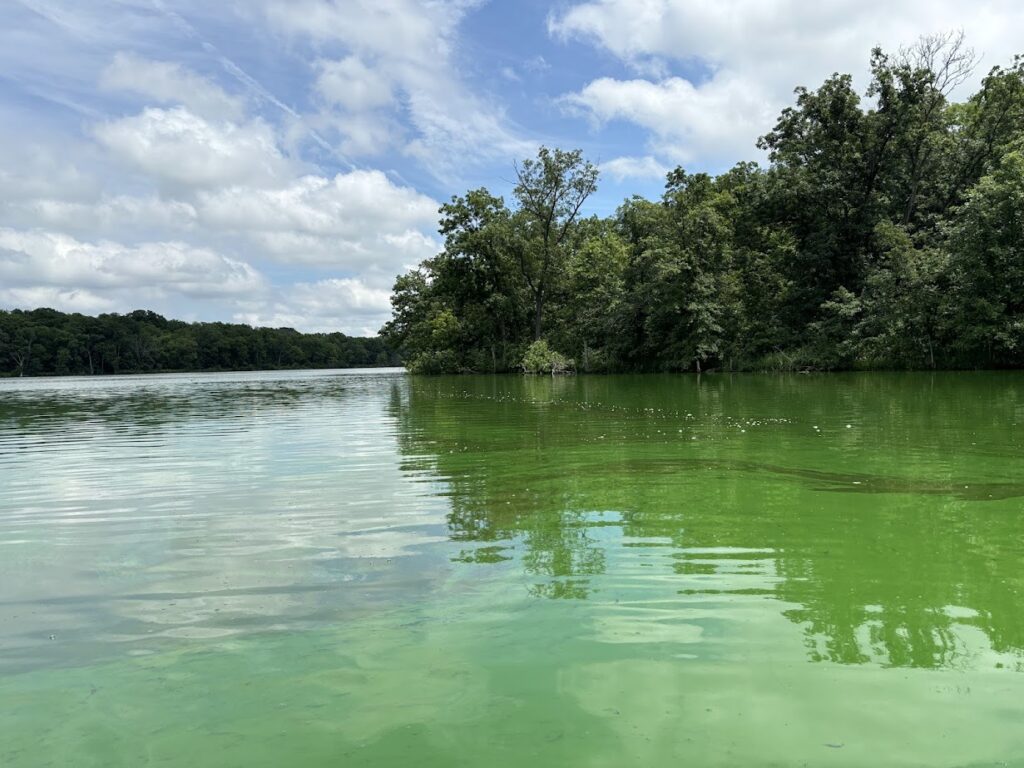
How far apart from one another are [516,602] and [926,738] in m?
2.49

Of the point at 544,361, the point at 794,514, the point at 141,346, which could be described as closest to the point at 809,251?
the point at 544,361

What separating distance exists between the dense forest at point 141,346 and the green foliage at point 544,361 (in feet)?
314

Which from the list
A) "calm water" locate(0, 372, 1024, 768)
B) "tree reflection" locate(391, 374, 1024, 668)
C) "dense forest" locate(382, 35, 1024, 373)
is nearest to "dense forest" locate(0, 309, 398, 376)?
"dense forest" locate(382, 35, 1024, 373)

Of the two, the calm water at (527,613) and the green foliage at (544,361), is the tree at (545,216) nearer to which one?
the green foliage at (544,361)

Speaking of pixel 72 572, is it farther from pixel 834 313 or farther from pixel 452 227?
pixel 452 227

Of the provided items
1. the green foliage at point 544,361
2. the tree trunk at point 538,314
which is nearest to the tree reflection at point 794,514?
the green foliage at point 544,361

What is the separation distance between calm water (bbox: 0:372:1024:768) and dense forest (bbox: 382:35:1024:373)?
1278 inches

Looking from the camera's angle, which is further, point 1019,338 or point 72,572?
point 1019,338

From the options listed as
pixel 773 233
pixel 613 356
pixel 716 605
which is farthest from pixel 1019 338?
pixel 716 605

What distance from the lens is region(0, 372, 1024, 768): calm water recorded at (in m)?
3.05

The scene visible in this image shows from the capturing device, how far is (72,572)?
19.4ft

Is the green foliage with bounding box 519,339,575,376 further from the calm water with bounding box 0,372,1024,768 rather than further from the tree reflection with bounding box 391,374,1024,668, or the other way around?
the calm water with bounding box 0,372,1024,768

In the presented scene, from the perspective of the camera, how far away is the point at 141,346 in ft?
422

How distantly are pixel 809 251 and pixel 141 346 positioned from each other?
118 meters
